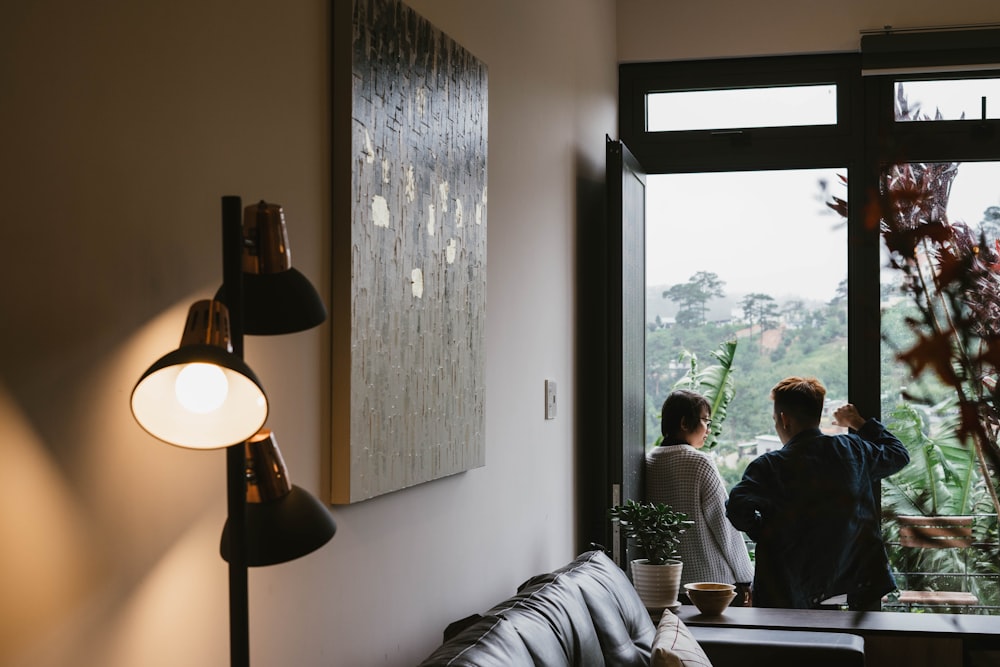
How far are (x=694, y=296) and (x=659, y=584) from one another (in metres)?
1.65

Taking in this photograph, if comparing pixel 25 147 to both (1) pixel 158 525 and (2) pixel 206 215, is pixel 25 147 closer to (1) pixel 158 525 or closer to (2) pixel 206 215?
(2) pixel 206 215

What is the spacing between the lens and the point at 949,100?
4383 millimetres

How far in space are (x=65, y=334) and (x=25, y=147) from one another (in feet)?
0.65

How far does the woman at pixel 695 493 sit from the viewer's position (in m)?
3.91

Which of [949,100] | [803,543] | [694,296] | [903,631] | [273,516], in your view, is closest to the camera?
[273,516]

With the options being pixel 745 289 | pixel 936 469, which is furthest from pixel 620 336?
pixel 936 469

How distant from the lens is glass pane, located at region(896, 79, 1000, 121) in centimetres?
436

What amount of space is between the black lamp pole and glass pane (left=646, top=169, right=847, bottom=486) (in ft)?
12.0

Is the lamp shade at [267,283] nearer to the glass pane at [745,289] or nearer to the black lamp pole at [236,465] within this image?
the black lamp pole at [236,465]

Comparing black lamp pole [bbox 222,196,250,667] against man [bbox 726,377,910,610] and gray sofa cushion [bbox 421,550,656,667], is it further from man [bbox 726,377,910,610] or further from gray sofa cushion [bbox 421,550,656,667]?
man [bbox 726,377,910,610]

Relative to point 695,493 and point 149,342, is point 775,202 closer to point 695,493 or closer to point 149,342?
point 695,493

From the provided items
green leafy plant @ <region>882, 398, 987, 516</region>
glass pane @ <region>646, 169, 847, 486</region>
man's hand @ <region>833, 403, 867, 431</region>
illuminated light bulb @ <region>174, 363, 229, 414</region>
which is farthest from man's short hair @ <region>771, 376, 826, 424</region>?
illuminated light bulb @ <region>174, 363, 229, 414</region>

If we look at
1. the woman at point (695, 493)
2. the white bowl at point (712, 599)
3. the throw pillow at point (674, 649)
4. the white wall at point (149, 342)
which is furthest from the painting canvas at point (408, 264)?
the woman at point (695, 493)

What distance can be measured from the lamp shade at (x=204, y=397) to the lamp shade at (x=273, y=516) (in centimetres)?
11
